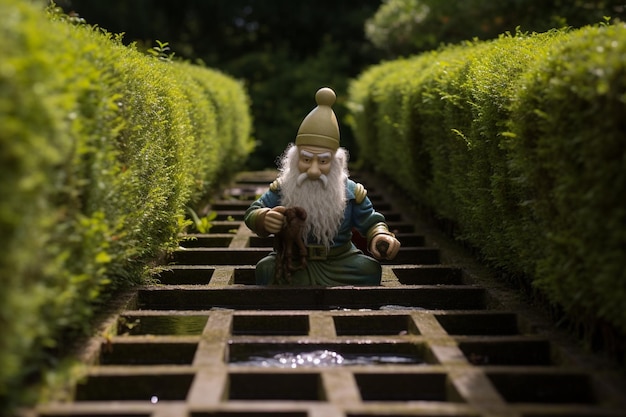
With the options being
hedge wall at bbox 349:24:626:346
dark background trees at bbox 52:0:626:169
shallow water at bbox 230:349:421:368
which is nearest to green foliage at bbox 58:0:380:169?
dark background trees at bbox 52:0:626:169

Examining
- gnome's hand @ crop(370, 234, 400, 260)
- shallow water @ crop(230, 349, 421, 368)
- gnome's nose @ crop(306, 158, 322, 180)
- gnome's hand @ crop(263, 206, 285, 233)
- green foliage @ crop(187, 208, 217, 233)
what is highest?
gnome's nose @ crop(306, 158, 322, 180)

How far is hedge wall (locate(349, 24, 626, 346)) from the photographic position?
3.94 m

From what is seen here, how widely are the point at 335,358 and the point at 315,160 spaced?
173cm

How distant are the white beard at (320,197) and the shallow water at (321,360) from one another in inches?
56.3

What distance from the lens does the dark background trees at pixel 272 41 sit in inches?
880

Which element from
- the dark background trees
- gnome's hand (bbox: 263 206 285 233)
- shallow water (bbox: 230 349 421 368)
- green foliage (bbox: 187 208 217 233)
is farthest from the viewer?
the dark background trees

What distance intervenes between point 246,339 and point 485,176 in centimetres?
247

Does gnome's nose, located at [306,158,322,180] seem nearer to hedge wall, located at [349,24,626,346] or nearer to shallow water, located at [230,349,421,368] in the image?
hedge wall, located at [349,24,626,346]

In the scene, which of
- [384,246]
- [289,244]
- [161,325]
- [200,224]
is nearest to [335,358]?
[161,325]

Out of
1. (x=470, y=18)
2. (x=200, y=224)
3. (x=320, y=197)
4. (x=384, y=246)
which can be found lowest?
(x=200, y=224)

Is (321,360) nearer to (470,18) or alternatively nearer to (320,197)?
(320,197)

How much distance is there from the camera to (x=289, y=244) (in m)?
5.96

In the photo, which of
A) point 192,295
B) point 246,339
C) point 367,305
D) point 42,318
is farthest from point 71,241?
point 367,305

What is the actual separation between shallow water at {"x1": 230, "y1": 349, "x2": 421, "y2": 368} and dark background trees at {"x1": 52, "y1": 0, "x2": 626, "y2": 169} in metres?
12.9
